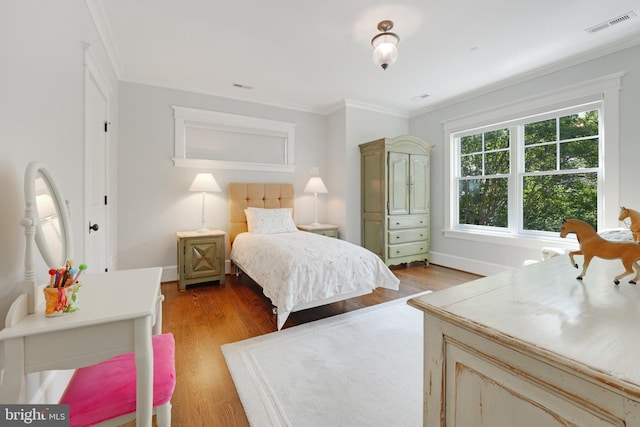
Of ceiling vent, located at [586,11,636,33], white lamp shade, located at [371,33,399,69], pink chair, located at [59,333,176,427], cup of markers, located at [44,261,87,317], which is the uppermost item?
ceiling vent, located at [586,11,636,33]

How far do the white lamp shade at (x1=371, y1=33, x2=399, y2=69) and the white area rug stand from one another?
2.35 m

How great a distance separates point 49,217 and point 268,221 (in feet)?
8.93

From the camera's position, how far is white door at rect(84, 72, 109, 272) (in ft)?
7.38

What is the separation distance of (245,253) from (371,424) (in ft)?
7.51

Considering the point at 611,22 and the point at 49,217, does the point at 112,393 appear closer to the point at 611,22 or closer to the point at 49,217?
the point at 49,217

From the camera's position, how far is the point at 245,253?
3.32 m

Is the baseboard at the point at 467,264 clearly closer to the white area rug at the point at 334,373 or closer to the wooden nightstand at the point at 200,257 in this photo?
the white area rug at the point at 334,373

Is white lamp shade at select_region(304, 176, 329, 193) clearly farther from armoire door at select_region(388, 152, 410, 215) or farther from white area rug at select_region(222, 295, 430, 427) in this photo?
white area rug at select_region(222, 295, 430, 427)

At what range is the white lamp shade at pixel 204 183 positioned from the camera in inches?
142

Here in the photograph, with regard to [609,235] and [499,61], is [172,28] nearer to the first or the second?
[499,61]

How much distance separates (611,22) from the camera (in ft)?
8.25

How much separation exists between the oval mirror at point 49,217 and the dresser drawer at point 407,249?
3.74 m

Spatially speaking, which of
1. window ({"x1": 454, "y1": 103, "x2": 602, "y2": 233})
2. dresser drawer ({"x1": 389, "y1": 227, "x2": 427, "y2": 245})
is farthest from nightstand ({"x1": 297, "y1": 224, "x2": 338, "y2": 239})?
window ({"x1": 454, "y1": 103, "x2": 602, "y2": 233})

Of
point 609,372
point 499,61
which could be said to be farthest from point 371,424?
point 499,61
